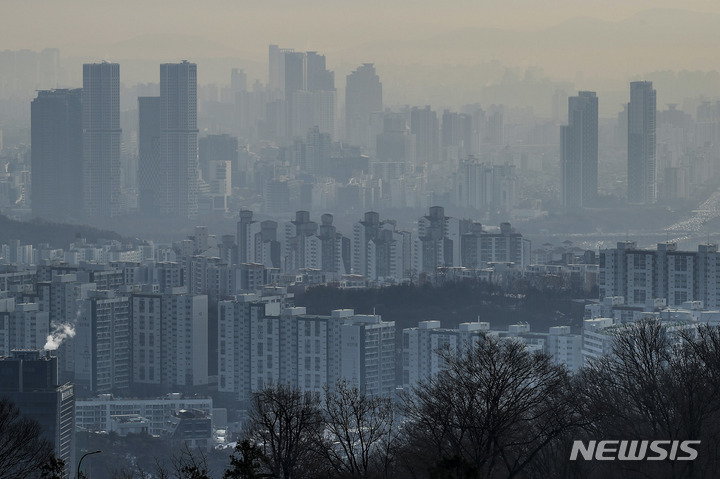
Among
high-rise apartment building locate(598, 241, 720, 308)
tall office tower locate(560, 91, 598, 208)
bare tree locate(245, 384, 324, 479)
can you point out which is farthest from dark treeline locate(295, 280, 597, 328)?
tall office tower locate(560, 91, 598, 208)

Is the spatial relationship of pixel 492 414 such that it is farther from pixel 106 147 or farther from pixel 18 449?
pixel 106 147

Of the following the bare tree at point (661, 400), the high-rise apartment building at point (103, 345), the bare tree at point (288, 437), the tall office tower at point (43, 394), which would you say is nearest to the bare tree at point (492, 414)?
the bare tree at point (661, 400)

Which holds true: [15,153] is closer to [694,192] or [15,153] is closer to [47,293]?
[694,192]

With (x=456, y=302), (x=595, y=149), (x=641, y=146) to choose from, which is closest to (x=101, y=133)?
(x=595, y=149)

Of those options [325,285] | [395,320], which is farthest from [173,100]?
[395,320]

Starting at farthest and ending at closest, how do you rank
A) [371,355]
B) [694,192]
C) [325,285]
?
[694,192], [325,285], [371,355]

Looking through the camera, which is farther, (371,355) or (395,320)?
(395,320)
